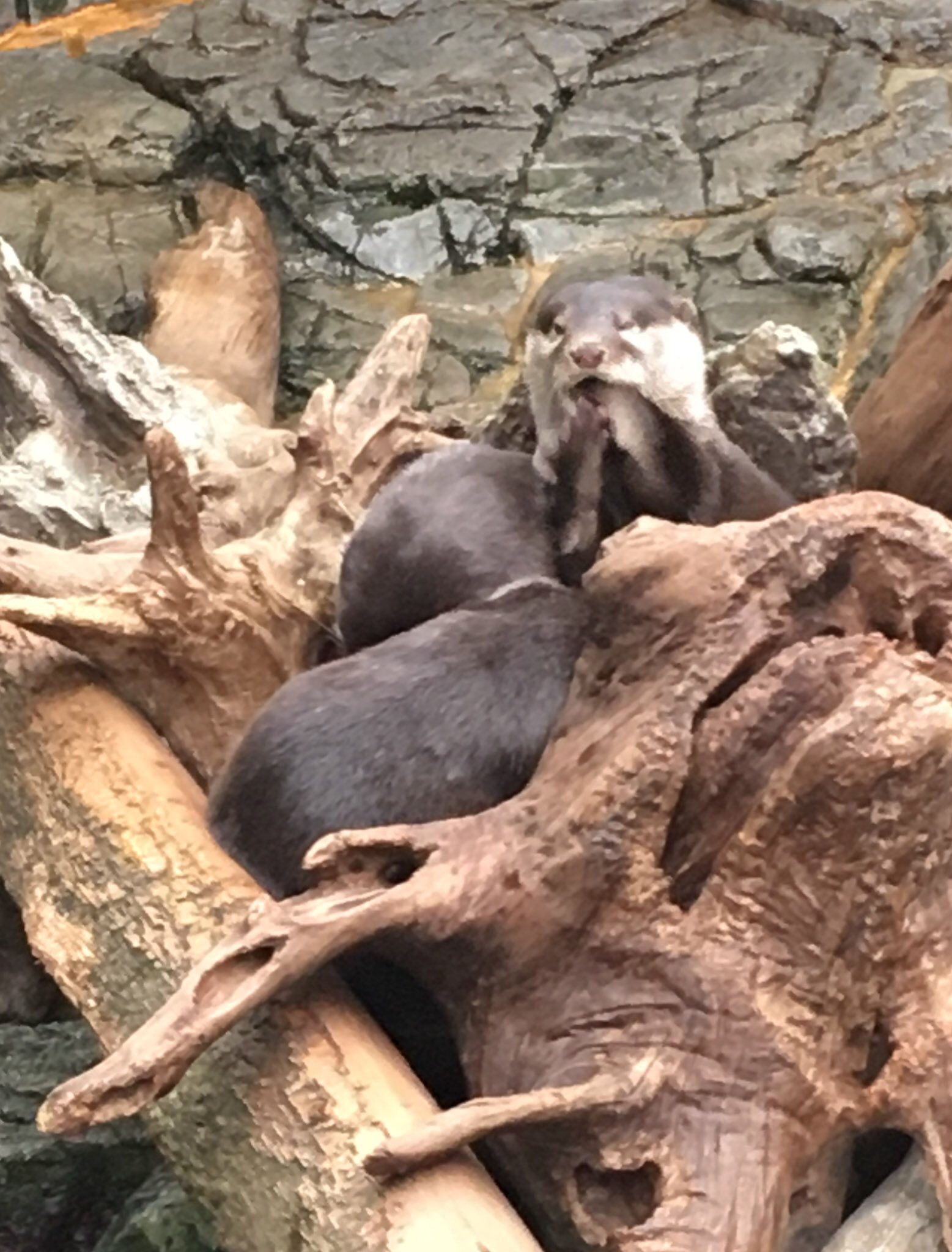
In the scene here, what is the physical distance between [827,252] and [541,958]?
2.44m

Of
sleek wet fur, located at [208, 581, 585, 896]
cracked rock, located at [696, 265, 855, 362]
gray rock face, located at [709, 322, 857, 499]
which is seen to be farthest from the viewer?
cracked rock, located at [696, 265, 855, 362]

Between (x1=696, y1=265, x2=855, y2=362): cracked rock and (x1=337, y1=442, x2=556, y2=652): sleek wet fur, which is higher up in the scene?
(x1=337, y1=442, x2=556, y2=652): sleek wet fur

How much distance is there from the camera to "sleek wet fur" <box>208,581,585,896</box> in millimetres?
1348

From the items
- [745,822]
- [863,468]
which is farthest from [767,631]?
[863,468]

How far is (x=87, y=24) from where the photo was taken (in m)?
4.09

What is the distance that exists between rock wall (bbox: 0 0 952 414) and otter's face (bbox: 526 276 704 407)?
1.21m

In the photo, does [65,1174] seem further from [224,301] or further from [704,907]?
[224,301]

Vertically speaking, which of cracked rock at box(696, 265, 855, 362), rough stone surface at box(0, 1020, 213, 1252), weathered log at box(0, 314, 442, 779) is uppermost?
weathered log at box(0, 314, 442, 779)

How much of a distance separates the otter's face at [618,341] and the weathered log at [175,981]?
2.22 feet

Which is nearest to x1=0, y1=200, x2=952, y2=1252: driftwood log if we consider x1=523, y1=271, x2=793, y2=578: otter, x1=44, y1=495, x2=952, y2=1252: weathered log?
x1=44, y1=495, x2=952, y2=1252: weathered log

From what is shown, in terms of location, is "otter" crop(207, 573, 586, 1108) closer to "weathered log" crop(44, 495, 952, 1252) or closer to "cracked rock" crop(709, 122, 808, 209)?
"weathered log" crop(44, 495, 952, 1252)

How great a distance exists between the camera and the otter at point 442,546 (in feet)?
5.72

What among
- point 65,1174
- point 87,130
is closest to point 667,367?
point 65,1174

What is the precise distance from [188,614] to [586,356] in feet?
1.83
